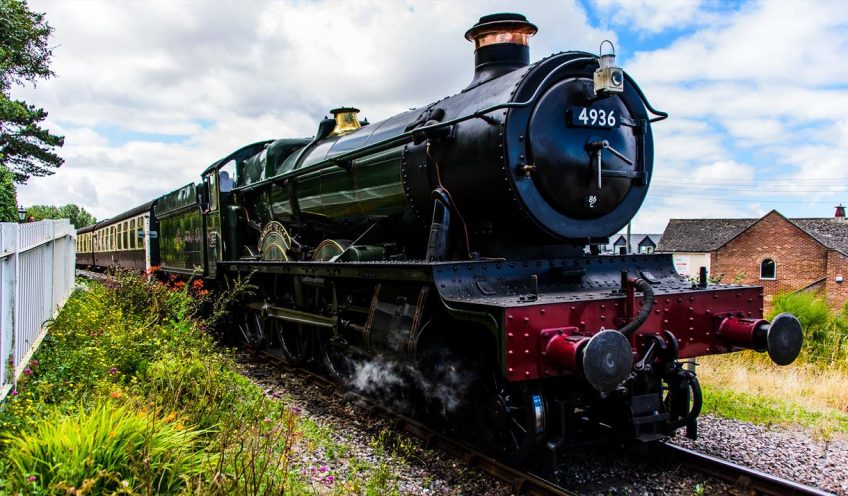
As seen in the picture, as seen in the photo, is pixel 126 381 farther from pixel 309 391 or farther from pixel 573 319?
pixel 573 319

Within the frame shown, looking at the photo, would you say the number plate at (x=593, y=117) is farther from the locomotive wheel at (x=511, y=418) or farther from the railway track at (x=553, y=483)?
the railway track at (x=553, y=483)

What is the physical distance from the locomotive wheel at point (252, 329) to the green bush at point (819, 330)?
9.12 meters

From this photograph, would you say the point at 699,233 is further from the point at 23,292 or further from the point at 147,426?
the point at 147,426

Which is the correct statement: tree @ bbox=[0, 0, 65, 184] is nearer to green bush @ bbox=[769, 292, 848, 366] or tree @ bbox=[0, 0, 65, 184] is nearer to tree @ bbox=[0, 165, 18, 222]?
tree @ bbox=[0, 165, 18, 222]

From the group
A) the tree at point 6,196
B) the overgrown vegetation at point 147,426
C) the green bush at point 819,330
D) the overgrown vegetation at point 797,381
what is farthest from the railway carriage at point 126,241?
the green bush at point 819,330

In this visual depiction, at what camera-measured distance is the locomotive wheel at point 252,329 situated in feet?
31.5

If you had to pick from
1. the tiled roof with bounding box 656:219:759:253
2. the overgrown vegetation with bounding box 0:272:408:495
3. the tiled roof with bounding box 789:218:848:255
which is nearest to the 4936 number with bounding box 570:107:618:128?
the overgrown vegetation with bounding box 0:272:408:495

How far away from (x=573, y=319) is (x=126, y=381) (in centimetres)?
445

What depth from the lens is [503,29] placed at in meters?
6.13

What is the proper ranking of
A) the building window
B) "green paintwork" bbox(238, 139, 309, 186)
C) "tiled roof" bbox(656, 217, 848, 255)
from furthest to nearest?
the building window, "tiled roof" bbox(656, 217, 848, 255), "green paintwork" bbox(238, 139, 309, 186)

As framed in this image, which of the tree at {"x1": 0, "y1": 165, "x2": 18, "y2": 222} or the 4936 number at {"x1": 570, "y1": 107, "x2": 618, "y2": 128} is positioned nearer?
the 4936 number at {"x1": 570, "y1": 107, "x2": 618, "y2": 128}

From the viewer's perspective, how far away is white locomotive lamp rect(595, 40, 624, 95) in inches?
201

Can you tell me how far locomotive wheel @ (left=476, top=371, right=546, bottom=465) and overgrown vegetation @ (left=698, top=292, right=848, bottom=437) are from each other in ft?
9.37

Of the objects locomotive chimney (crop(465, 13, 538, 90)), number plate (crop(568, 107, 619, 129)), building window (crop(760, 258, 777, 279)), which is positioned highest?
locomotive chimney (crop(465, 13, 538, 90))
